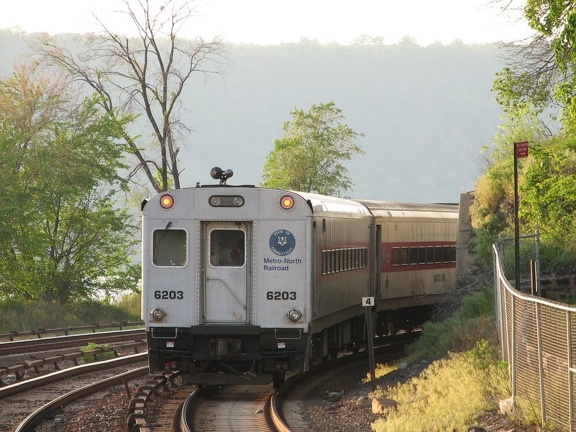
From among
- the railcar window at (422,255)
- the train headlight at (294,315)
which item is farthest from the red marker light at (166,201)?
the railcar window at (422,255)

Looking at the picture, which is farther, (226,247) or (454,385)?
(226,247)

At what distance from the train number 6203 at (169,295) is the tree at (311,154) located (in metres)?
43.0

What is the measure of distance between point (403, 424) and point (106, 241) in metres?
30.4

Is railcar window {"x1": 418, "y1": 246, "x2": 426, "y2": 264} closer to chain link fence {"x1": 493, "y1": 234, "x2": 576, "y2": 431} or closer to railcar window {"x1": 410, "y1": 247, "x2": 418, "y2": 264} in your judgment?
railcar window {"x1": 410, "y1": 247, "x2": 418, "y2": 264}

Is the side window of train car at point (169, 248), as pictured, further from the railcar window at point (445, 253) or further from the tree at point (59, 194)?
the tree at point (59, 194)

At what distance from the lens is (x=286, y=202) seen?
16891 millimetres

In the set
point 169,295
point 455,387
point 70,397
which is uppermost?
point 169,295

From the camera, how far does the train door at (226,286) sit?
666 inches

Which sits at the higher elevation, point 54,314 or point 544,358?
point 544,358

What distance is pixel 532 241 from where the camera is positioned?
2373 centimetres

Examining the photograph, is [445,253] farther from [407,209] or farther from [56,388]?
[56,388]

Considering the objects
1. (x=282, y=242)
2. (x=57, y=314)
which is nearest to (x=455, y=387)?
(x=282, y=242)

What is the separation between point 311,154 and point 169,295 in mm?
44489

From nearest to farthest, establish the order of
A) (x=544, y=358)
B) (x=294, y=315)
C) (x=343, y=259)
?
(x=544, y=358)
(x=294, y=315)
(x=343, y=259)
